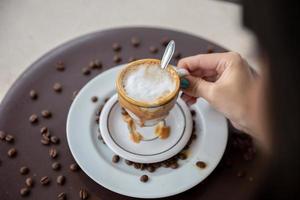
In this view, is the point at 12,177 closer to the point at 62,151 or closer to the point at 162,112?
the point at 62,151

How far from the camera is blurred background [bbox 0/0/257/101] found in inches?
57.6

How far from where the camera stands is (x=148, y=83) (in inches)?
28.8

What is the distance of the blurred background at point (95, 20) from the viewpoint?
4.80 ft

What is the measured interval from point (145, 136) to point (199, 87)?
0.15m

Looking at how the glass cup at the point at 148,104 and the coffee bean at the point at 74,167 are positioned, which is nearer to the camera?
the glass cup at the point at 148,104

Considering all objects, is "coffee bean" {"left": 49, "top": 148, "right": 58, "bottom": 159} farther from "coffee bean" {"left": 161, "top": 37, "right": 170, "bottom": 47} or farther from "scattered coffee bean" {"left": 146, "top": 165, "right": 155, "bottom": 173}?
"coffee bean" {"left": 161, "top": 37, "right": 170, "bottom": 47}

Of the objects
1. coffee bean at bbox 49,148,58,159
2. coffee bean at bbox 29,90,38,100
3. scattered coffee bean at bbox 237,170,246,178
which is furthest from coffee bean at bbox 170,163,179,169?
coffee bean at bbox 29,90,38,100

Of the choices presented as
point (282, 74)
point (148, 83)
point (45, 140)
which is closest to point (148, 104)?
point (148, 83)

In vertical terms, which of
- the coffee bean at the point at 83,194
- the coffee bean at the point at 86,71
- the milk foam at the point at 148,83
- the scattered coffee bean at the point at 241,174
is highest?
the milk foam at the point at 148,83

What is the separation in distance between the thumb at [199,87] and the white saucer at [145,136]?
3.2 inches

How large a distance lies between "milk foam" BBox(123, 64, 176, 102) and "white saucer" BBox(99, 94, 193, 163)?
125 mm

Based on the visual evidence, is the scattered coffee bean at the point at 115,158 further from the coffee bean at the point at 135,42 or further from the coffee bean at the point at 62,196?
the coffee bean at the point at 135,42

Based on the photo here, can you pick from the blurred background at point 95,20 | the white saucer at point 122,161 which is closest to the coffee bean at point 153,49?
the white saucer at point 122,161

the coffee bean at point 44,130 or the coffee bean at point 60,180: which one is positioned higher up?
the coffee bean at point 44,130
